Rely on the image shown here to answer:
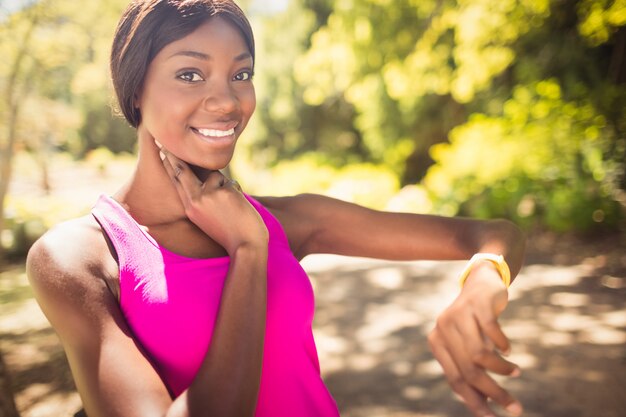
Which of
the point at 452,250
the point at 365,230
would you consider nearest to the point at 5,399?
the point at 365,230

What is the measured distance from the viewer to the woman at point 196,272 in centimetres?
121

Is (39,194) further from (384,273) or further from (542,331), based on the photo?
(542,331)

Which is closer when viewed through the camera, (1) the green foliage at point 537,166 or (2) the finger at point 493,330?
(2) the finger at point 493,330

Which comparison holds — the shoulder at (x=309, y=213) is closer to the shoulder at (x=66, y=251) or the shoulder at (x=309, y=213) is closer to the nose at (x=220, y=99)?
the nose at (x=220, y=99)

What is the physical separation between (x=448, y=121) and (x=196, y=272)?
43.0ft

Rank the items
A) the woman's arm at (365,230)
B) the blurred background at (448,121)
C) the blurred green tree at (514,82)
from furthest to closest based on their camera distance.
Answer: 1. the blurred green tree at (514,82)
2. the blurred background at (448,121)
3. the woman's arm at (365,230)

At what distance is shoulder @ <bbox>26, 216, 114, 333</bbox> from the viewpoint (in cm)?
125

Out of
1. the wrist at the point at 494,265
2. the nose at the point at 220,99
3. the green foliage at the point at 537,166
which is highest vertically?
the green foliage at the point at 537,166

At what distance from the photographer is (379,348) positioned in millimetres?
5559

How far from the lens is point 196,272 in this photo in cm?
145

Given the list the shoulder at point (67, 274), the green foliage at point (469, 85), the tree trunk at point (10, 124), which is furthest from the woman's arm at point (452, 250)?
the tree trunk at point (10, 124)

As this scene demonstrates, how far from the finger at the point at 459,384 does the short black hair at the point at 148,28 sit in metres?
0.99

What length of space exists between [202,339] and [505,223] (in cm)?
93

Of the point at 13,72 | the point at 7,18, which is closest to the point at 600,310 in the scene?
the point at 7,18
